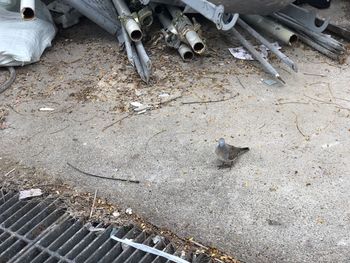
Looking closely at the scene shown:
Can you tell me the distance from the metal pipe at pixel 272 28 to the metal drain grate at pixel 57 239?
2.52 metres

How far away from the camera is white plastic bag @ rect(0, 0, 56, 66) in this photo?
456cm

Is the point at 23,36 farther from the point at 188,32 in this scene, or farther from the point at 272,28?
the point at 272,28

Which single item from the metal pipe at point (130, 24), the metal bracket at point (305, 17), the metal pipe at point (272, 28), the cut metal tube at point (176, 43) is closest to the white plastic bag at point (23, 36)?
the metal pipe at point (130, 24)

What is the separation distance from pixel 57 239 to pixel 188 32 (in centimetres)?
227

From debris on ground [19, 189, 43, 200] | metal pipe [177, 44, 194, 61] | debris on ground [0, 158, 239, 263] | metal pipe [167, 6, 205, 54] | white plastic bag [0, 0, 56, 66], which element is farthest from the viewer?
white plastic bag [0, 0, 56, 66]

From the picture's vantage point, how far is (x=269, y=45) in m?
4.36

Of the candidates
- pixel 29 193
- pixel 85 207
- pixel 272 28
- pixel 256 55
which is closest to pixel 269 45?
pixel 256 55

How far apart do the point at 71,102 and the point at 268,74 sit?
170 centimetres

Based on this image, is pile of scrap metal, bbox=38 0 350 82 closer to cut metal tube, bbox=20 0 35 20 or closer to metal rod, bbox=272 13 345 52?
metal rod, bbox=272 13 345 52

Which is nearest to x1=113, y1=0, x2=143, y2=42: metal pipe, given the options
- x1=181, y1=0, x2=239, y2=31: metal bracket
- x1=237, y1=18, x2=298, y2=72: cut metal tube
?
x1=181, y1=0, x2=239, y2=31: metal bracket

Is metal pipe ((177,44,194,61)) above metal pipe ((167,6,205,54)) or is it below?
below

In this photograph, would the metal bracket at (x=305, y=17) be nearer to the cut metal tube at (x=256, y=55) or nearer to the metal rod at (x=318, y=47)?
the metal rod at (x=318, y=47)

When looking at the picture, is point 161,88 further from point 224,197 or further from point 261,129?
point 224,197

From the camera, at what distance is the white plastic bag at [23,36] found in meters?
4.56
